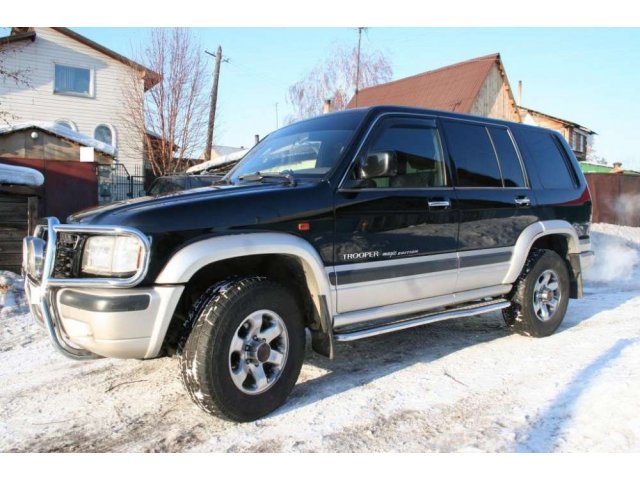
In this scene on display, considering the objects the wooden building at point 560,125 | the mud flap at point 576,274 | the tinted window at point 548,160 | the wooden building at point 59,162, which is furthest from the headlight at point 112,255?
the wooden building at point 560,125

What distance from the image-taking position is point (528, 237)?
16.6 ft

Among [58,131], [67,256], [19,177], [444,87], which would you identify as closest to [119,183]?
[58,131]

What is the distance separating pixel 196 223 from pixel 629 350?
411 centimetres

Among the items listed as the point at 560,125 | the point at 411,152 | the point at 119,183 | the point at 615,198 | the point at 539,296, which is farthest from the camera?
the point at 560,125

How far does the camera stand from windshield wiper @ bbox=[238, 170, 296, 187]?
142 inches

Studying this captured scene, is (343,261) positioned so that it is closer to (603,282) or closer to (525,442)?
(525,442)

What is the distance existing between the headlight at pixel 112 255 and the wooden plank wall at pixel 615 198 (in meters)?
16.4

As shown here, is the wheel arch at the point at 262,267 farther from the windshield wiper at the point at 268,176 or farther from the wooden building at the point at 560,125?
the wooden building at the point at 560,125

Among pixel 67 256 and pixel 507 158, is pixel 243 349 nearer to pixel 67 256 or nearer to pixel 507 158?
pixel 67 256

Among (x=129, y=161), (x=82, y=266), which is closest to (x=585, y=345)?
(x=82, y=266)

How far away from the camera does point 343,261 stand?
360cm

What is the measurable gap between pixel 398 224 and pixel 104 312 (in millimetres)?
2172

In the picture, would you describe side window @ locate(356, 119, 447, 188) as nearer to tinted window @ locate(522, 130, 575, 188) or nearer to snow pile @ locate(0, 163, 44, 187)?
tinted window @ locate(522, 130, 575, 188)

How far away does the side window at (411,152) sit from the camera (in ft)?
13.0
